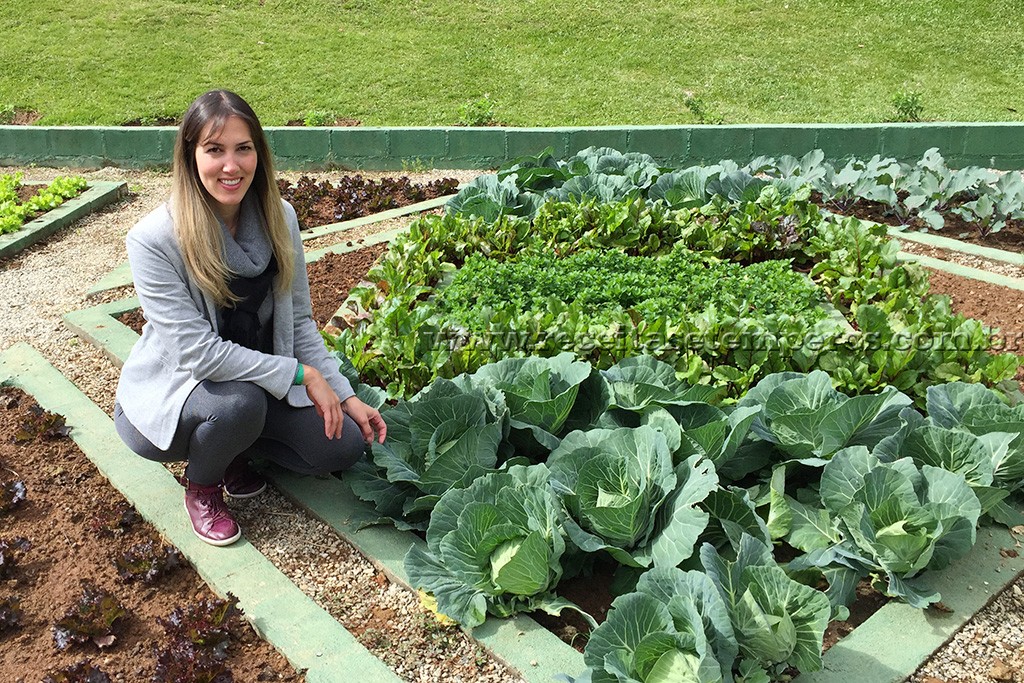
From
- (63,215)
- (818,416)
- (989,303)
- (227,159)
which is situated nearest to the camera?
(227,159)

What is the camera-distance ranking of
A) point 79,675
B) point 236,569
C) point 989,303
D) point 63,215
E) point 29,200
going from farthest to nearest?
point 29,200, point 63,215, point 989,303, point 236,569, point 79,675

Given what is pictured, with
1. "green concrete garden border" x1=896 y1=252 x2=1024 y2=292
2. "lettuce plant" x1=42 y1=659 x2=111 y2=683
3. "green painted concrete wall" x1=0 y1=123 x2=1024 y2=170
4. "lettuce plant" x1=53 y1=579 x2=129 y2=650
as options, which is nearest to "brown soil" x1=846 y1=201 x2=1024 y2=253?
"green concrete garden border" x1=896 y1=252 x2=1024 y2=292

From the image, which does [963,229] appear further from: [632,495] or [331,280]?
[632,495]

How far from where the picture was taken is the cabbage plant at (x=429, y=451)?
3080 millimetres

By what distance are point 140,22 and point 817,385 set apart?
12.9 metres

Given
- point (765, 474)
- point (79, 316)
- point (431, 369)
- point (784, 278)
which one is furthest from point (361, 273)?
point (765, 474)

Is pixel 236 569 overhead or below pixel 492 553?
below

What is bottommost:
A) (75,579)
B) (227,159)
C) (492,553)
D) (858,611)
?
(75,579)

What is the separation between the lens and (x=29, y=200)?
7.77m

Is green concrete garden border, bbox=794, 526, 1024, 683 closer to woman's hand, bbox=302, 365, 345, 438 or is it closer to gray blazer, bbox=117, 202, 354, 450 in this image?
woman's hand, bbox=302, 365, 345, 438

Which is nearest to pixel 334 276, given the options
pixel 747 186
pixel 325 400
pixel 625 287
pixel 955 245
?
pixel 625 287

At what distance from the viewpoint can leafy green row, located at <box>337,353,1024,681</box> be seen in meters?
2.33

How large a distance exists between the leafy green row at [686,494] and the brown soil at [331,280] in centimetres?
192

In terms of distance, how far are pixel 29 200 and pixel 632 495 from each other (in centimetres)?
710
